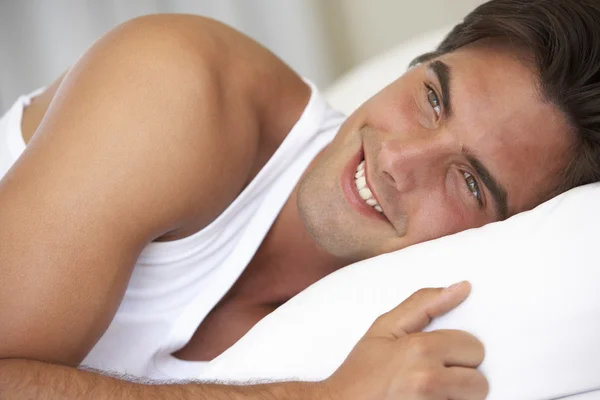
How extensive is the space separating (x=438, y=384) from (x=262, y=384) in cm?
21

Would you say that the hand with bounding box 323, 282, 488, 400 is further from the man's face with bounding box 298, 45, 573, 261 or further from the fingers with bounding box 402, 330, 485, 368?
the man's face with bounding box 298, 45, 573, 261

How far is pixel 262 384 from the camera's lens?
0.91m

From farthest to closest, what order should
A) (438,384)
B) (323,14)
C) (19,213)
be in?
(323,14) < (19,213) < (438,384)

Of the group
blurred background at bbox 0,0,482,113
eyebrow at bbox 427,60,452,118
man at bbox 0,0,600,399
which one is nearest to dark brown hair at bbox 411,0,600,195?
man at bbox 0,0,600,399

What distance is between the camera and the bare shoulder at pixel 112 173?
0.97 m

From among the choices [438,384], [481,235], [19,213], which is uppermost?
[19,213]

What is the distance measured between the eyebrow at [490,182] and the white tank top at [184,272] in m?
0.31

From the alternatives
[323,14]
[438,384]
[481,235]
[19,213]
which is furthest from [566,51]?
[323,14]

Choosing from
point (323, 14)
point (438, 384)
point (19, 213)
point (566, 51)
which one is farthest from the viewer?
point (323, 14)

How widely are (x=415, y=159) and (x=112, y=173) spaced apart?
45 centimetres

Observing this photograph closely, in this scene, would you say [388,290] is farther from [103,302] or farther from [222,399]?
[103,302]

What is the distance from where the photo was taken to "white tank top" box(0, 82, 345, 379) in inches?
47.6

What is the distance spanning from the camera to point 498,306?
0.90m

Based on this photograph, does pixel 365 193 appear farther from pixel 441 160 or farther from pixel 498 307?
pixel 498 307
